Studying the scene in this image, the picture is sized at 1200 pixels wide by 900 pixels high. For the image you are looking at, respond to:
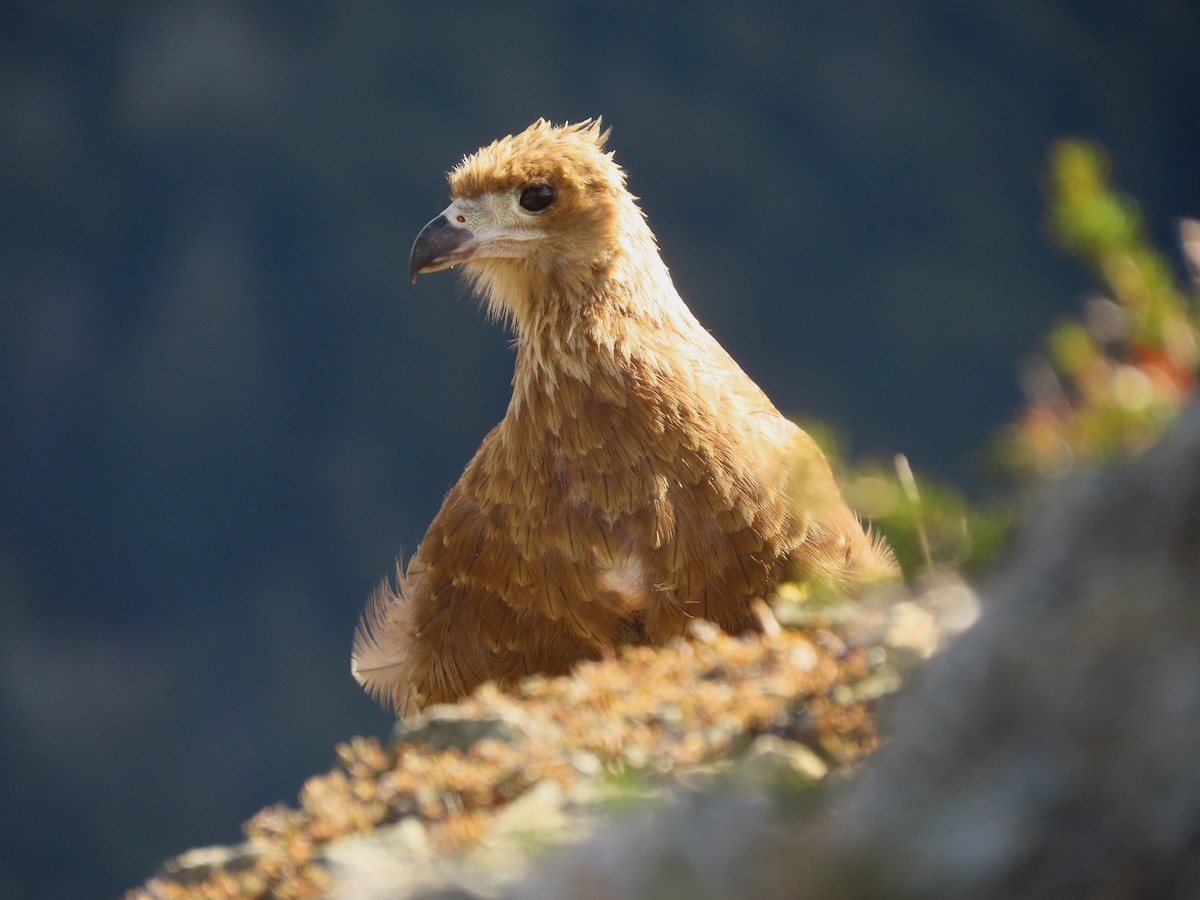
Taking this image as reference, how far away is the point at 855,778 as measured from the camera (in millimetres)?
1317

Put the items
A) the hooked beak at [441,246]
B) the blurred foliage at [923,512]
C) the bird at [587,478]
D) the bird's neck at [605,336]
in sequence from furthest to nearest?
1. the hooked beak at [441,246]
2. the bird's neck at [605,336]
3. the bird at [587,478]
4. the blurred foliage at [923,512]

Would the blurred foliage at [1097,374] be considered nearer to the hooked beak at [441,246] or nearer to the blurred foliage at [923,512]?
the blurred foliage at [923,512]

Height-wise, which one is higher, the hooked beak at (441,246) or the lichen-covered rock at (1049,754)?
the hooked beak at (441,246)

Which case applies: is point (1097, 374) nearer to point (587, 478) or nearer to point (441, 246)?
point (587, 478)

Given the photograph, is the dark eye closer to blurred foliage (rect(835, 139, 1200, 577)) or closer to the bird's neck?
the bird's neck

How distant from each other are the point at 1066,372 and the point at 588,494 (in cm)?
169

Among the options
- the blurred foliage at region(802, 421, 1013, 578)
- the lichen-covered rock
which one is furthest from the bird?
the lichen-covered rock

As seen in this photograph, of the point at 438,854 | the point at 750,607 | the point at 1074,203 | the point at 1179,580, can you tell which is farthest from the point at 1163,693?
the point at 750,607

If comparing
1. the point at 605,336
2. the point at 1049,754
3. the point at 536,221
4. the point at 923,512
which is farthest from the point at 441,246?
the point at 1049,754

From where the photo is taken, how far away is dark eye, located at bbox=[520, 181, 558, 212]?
10.5 feet

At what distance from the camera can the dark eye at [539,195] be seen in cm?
320

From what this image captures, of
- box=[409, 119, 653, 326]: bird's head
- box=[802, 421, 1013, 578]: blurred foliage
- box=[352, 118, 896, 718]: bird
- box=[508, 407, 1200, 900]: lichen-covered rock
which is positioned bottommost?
box=[508, 407, 1200, 900]: lichen-covered rock

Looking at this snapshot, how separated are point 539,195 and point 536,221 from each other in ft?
0.22

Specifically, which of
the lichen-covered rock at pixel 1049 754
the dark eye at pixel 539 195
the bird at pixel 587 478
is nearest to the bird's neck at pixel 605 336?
the bird at pixel 587 478
